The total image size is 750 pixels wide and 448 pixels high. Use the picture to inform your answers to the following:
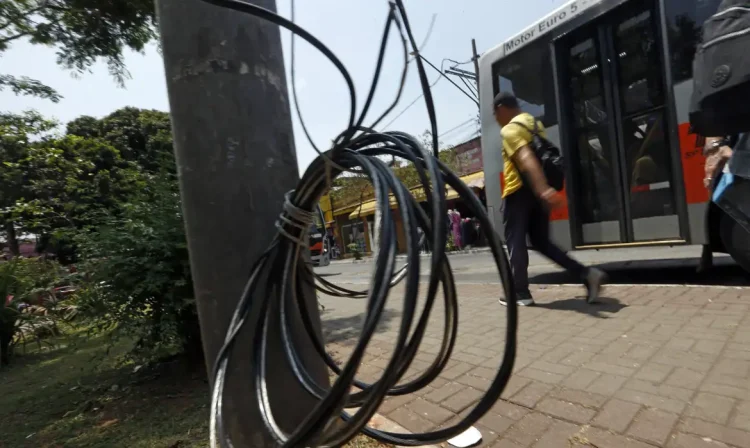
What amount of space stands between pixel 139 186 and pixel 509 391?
3.31m

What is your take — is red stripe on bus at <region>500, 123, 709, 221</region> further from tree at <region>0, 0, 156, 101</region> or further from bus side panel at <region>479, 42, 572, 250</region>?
tree at <region>0, 0, 156, 101</region>

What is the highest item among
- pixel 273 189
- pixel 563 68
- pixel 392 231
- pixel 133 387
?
pixel 563 68

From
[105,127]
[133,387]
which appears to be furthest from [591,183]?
[105,127]

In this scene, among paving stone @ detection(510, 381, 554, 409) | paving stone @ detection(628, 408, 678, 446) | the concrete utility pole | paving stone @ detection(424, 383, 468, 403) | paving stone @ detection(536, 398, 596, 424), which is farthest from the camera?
paving stone @ detection(424, 383, 468, 403)

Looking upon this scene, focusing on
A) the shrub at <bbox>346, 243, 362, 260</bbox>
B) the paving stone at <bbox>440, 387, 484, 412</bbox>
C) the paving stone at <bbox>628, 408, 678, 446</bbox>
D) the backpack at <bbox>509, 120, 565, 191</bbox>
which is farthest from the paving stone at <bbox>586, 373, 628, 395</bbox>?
the shrub at <bbox>346, 243, 362, 260</bbox>

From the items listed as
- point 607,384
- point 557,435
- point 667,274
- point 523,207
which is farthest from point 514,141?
point 667,274

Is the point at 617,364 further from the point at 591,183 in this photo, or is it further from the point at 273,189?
the point at 591,183

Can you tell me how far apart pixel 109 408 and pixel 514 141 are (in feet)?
12.5

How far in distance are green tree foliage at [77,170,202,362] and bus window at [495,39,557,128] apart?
15.0ft

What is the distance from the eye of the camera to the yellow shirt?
3.76m

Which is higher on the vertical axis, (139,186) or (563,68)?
(563,68)

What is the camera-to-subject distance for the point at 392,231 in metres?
1.11

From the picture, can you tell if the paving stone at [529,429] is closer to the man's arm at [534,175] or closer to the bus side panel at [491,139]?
the man's arm at [534,175]

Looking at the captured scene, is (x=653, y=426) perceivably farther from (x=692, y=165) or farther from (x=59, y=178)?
(x=59, y=178)
